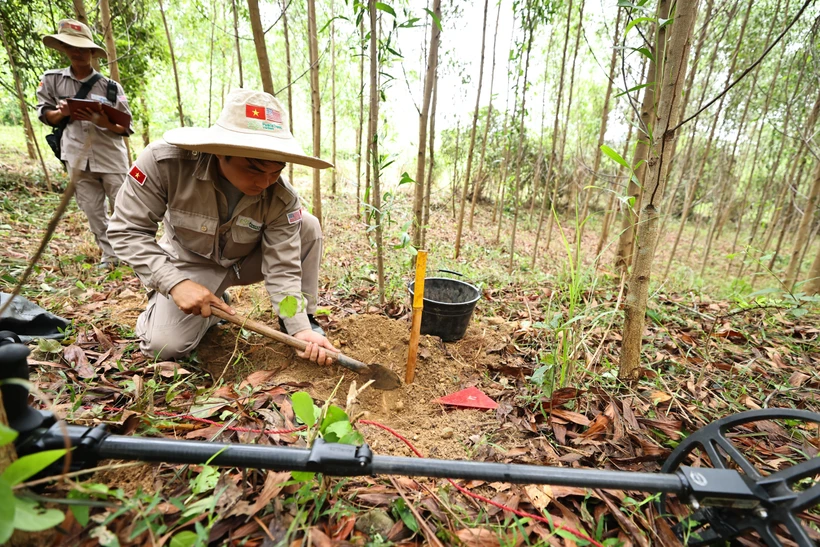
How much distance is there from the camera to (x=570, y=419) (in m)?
1.54

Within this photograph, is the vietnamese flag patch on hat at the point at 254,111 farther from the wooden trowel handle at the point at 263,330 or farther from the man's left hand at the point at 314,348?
the man's left hand at the point at 314,348

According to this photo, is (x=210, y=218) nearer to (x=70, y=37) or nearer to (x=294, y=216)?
(x=294, y=216)

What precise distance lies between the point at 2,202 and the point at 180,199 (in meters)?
4.72

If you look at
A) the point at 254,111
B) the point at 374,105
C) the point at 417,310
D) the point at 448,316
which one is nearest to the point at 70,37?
the point at 254,111

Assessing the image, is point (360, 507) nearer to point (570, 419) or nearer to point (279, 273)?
point (570, 419)

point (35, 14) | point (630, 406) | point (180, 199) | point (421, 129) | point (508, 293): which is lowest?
point (508, 293)

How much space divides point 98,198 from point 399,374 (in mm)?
3364

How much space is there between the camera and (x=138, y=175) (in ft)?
6.40

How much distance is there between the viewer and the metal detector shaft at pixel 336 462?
35.2 inches

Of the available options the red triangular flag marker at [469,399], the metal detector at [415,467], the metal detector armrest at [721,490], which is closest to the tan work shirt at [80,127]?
the metal detector at [415,467]

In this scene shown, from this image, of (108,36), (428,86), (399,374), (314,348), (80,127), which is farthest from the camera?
(108,36)

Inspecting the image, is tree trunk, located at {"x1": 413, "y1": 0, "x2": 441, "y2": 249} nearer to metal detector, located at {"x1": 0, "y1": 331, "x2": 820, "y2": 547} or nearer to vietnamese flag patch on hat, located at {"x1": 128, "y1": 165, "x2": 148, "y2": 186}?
vietnamese flag patch on hat, located at {"x1": 128, "y1": 165, "x2": 148, "y2": 186}

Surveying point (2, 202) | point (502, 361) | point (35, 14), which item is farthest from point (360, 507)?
point (35, 14)

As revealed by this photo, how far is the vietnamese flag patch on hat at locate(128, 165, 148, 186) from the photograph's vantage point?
6.39ft
